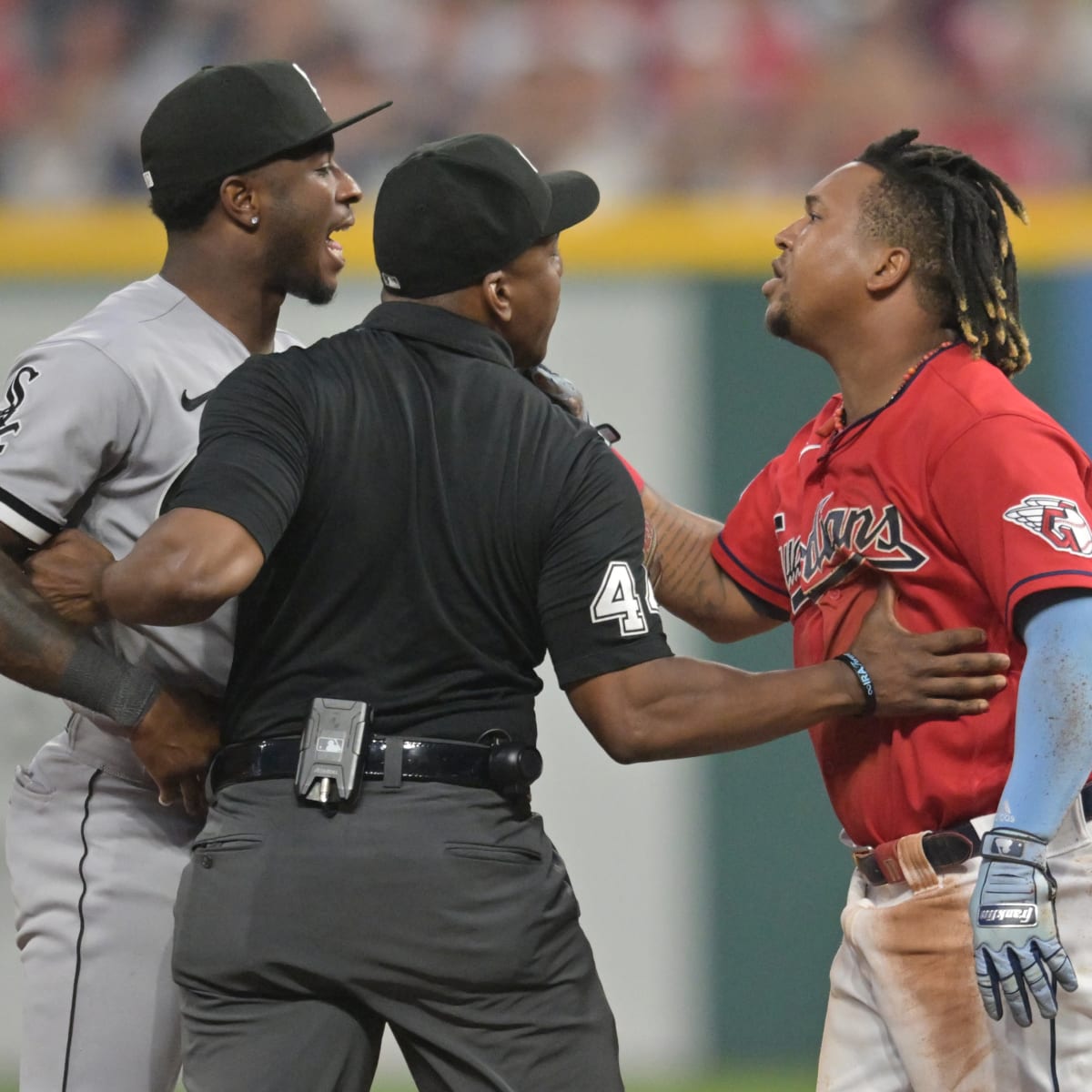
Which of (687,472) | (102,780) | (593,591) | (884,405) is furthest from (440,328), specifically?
(687,472)

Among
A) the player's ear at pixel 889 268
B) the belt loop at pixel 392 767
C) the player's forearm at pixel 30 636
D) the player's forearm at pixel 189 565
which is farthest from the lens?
the player's ear at pixel 889 268

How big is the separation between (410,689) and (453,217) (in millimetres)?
739

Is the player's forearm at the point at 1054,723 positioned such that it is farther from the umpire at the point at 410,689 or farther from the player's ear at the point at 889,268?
the player's ear at the point at 889,268

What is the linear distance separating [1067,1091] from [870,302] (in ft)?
4.55

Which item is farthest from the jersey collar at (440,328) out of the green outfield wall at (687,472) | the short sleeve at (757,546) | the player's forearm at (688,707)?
the green outfield wall at (687,472)

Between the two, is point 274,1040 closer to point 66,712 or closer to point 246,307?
point 246,307

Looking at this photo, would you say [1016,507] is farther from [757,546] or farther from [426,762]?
[426,762]

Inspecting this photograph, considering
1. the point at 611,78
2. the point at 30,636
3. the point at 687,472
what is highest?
the point at 611,78

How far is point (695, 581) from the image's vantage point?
345cm

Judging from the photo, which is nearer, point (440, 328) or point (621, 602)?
point (621, 602)

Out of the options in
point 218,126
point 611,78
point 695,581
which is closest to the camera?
point 218,126

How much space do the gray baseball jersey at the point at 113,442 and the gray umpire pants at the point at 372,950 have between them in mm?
421

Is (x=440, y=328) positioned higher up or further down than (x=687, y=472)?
further down

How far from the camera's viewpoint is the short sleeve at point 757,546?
333 cm
